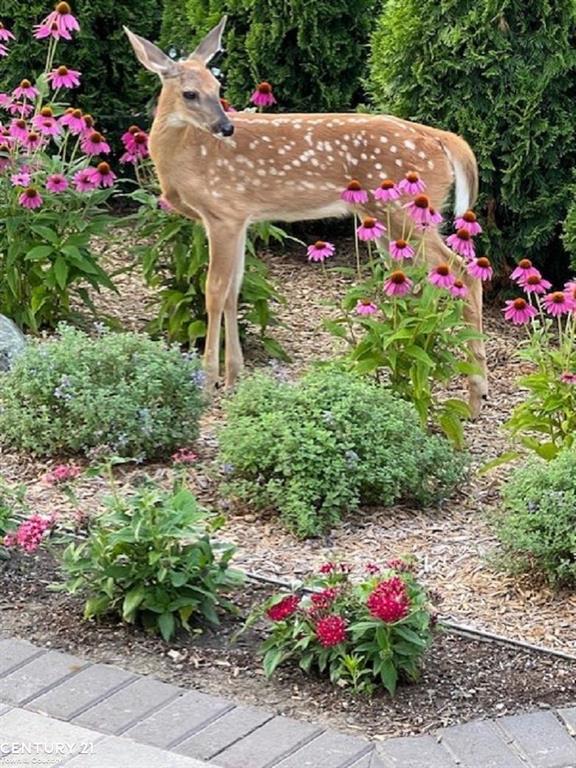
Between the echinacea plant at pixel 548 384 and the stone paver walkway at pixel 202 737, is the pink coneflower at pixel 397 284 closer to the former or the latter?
the echinacea plant at pixel 548 384

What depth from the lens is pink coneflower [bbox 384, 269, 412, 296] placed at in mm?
5770

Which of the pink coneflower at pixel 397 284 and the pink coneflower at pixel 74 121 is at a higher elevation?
the pink coneflower at pixel 74 121

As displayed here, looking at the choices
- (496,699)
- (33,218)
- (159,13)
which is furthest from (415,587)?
(159,13)

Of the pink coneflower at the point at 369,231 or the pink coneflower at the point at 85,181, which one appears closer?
the pink coneflower at the point at 369,231

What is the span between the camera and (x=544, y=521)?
488 centimetres

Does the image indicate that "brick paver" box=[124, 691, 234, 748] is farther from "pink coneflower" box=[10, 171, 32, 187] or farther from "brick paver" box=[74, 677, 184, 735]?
"pink coneflower" box=[10, 171, 32, 187]

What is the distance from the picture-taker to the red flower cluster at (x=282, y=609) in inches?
170

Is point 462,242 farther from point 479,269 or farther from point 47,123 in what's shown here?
point 47,123

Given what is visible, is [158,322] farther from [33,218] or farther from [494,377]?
[494,377]

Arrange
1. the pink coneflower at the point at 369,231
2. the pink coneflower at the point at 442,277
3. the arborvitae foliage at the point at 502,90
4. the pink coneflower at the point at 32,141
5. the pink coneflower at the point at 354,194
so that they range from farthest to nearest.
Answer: the arborvitae foliage at the point at 502,90
the pink coneflower at the point at 32,141
the pink coneflower at the point at 354,194
the pink coneflower at the point at 369,231
the pink coneflower at the point at 442,277

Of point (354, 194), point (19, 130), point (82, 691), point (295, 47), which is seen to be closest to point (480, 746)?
point (82, 691)

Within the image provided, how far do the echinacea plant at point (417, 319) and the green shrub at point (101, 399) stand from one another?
2.21 ft

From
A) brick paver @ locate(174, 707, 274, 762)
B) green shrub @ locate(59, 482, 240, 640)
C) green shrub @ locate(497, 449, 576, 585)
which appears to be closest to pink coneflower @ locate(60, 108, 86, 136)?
green shrub @ locate(59, 482, 240, 640)

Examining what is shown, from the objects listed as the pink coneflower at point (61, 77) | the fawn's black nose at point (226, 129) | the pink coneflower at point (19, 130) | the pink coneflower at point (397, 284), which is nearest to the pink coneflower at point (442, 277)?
the pink coneflower at point (397, 284)
